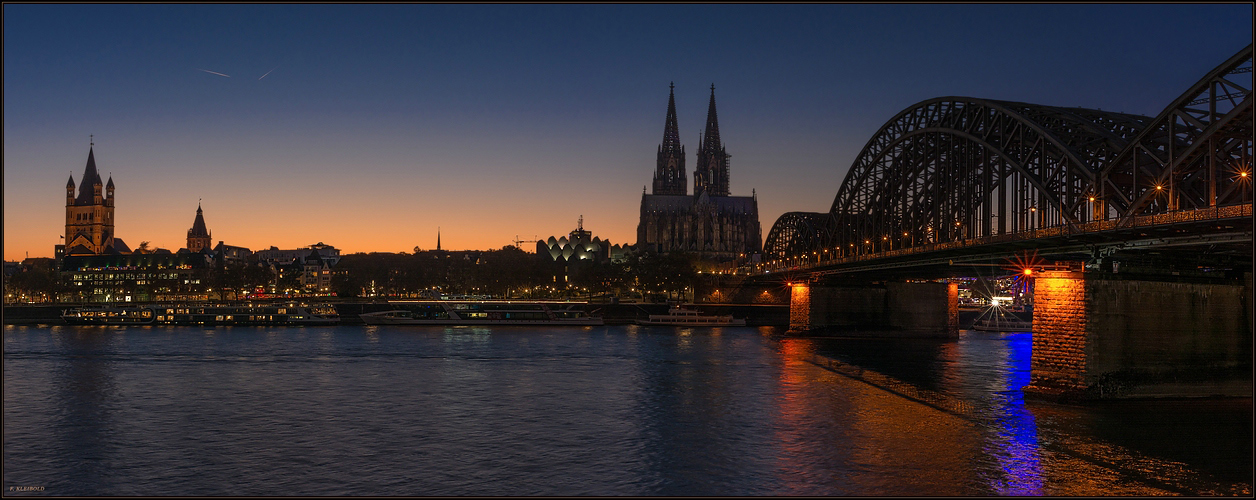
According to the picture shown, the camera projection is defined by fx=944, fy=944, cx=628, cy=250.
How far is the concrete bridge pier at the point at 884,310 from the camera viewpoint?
94500mm

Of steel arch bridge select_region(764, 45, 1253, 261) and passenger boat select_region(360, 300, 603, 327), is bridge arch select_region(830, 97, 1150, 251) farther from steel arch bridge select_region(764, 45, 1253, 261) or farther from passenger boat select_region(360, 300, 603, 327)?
passenger boat select_region(360, 300, 603, 327)

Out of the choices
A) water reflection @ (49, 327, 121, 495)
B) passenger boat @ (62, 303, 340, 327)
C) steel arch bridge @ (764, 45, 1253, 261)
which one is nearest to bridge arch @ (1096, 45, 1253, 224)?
steel arch bridge @ (764, 45, 1253, 261)

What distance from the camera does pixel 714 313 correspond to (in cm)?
12975

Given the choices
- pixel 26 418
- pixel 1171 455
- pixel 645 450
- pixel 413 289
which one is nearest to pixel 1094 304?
pixel 1171 455

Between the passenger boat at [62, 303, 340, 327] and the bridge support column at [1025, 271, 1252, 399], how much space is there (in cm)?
9421

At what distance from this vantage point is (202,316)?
115 meters

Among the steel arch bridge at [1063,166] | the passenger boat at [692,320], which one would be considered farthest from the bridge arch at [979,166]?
the passenger boat at [692,320]

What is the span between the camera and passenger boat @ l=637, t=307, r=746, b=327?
120 m

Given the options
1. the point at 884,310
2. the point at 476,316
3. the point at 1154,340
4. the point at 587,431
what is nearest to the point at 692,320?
the point at 476,316

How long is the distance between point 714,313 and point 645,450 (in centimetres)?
9608

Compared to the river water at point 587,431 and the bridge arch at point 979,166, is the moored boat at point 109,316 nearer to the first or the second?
the river water at point 587,431

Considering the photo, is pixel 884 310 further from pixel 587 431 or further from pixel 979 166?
pixel 587 431

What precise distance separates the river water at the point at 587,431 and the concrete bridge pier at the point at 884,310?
27.1 m

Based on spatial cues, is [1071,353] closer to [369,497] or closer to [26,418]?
[369,497]
